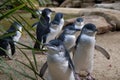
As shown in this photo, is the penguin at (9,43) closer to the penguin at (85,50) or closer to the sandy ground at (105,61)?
the sandy ground at (105,61)

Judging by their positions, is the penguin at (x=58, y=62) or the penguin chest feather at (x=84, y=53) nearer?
the penguin at (x=58, y=62)

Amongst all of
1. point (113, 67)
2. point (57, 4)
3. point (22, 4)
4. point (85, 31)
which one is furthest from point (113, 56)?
point (57, 4)

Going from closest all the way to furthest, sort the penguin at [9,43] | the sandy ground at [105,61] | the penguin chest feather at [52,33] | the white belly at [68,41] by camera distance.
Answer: the penguin at [9,43] → the sandy ground at [105,61] → the white belly at [68,41] → the penguin chest feather at [52,33]

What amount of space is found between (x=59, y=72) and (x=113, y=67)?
56.1 inches

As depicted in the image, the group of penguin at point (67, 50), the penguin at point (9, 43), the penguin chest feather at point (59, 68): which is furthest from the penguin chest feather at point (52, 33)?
the penguin chest feather at point (59, 68)

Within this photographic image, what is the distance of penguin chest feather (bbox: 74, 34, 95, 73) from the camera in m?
3.12

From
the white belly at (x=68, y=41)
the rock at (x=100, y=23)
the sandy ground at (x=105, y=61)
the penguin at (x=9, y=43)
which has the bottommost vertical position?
the rock at (x=100, y=23)

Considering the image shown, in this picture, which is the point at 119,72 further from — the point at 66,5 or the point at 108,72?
the point at 66,5

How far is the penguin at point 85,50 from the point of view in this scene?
10.2 ft

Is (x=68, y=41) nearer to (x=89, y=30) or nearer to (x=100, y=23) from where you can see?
(x=89, y=30)

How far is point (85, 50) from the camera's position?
314 centimetres

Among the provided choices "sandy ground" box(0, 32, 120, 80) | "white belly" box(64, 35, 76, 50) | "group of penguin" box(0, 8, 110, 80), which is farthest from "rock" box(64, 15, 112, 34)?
"white belly" box(64, 35, 76, 50)

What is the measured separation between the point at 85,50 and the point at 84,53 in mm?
33

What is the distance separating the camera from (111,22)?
6500 millimetres
